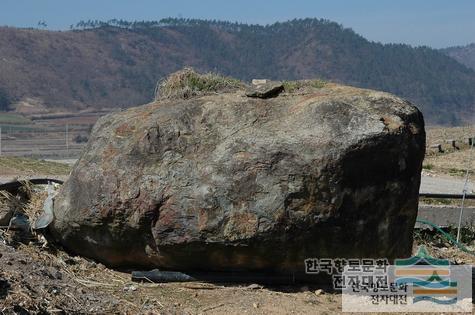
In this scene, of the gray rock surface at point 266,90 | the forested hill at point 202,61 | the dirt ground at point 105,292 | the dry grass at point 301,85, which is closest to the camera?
the dirt ground at point 105,292

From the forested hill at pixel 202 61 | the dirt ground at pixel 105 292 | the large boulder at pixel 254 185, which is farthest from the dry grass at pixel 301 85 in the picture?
the forested hill at pixel 202 61

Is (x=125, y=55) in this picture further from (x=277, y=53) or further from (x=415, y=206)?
(x=415, y=206)

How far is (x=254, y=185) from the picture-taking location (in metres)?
7.07

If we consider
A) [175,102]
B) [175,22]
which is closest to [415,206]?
[175,102]

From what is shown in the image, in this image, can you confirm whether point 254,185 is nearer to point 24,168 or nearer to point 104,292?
point 104,292

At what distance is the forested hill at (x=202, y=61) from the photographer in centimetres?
12875

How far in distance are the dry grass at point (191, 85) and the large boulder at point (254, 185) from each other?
28.2 inches

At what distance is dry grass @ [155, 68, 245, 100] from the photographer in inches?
333

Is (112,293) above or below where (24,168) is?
below

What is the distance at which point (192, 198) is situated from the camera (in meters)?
7.16

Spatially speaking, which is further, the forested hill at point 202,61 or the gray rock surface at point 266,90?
the forested hill at point 202,61

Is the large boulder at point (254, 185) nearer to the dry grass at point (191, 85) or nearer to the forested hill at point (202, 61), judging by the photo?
the dry grass at point (191, 85)

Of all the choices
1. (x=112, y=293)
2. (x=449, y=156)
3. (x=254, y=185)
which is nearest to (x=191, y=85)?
(x=254, y=185)

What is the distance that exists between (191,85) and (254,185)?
6.37 ft
